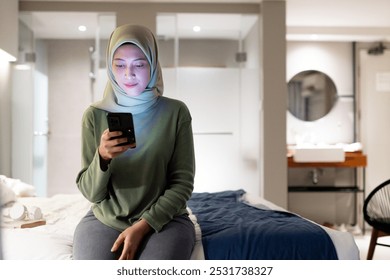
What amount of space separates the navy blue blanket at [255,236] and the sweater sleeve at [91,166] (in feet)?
0.92

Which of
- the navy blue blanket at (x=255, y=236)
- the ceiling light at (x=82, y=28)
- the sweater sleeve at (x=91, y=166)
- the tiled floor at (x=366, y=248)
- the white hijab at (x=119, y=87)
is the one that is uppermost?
the ceiling light at (x=82, y=28)

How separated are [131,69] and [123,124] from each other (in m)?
0.13

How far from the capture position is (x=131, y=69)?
3.22 feet

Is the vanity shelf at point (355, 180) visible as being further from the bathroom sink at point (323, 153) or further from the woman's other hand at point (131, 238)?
the woman's other hand at point (131, 238)

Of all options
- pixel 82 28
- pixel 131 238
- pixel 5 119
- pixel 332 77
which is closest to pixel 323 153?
pixel 332 77

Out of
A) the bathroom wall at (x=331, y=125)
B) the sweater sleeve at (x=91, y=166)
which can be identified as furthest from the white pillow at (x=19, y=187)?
the bathroom wall at (x=331, y=125)

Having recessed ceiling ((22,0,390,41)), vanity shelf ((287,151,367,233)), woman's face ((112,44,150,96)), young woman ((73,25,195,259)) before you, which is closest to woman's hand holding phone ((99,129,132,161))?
young woman ((73,25,195,259))

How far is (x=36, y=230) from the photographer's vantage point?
44.8 inches

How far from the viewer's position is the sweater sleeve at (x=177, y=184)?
1028mm

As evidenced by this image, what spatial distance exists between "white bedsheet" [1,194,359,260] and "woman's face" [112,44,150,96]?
312 millimetres

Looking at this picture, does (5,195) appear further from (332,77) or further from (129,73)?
(332,77)

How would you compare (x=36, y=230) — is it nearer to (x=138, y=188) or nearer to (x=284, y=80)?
(x=138, y=188)

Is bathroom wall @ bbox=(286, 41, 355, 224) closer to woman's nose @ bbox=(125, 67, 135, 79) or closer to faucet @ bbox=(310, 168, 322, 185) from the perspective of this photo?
faucet @ bbox=(310, 168, 322, 185)
